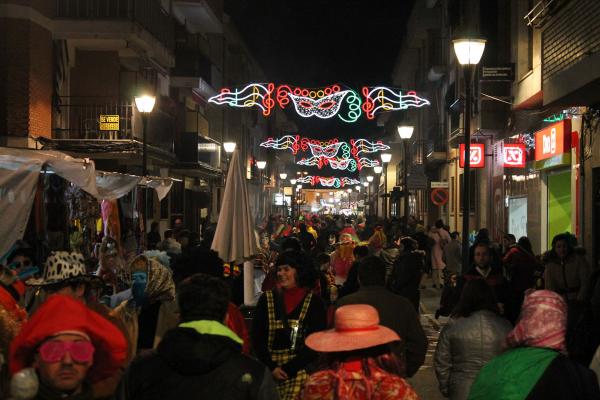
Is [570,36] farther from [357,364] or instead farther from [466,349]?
[357,364]

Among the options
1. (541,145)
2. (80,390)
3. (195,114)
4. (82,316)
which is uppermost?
(195,114)

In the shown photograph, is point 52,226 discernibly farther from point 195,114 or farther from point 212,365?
point 195,114

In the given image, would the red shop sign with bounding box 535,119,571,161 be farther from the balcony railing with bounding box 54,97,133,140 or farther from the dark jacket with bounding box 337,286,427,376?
the balcony railing with bounding box 54,97,133,140

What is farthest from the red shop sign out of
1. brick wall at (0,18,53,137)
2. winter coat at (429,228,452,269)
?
brick wall at (0,18,53,137)

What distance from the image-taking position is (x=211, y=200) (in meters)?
43.9

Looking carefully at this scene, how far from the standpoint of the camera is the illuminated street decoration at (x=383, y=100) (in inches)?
971

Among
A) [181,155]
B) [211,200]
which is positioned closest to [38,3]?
[181,155]

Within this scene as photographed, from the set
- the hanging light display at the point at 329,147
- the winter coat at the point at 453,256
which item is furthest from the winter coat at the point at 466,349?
the hanging light display at the point at 329,147

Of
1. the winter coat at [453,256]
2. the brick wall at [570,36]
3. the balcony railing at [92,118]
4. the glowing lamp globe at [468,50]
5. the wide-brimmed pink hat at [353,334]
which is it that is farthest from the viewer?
the balcony railing at [92,118]

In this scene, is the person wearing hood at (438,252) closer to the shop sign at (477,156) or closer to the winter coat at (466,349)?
the shop sign at (477,156)

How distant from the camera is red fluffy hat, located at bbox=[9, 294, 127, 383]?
3.48m

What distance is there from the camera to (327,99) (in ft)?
81.6

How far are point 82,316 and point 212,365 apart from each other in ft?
1.95

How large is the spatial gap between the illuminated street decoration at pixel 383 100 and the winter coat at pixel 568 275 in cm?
1367
